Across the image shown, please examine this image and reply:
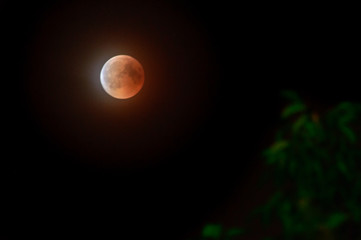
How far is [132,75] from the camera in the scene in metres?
4.03

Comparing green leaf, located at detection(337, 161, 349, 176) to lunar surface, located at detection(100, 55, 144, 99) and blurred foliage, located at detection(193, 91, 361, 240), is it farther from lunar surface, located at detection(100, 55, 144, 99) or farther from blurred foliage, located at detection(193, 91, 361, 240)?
lunar surface, located at detection(100, 55, 144, 99)

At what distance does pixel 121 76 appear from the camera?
13.0 ft

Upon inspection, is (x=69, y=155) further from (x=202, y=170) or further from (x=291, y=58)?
(x=291, y=58)

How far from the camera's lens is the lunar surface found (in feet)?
13.0

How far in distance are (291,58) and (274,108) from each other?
1.31ft

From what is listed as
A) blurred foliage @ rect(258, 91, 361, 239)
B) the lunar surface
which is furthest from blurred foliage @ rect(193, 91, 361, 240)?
the lunar surface

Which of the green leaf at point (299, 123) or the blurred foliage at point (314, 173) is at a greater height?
the green leaf at point (299, 123)

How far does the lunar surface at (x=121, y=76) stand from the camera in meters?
3.97

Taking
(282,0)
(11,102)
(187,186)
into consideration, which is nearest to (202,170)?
(187,186)

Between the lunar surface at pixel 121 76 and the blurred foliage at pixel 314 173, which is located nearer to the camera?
the blurred foliage at pixel 314 173

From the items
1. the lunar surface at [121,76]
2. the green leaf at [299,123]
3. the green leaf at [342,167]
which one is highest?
the lunar surface at [121,76]

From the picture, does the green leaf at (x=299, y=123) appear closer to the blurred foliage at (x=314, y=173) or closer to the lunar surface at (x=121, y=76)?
the blurred foliage at (x=314, y=173)

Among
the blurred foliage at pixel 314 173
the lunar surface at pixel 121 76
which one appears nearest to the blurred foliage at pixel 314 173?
the blurred foliage at pixel 314 173

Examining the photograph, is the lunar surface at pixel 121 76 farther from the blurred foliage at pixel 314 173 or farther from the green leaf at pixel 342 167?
the green leaf at pixel 342 167
